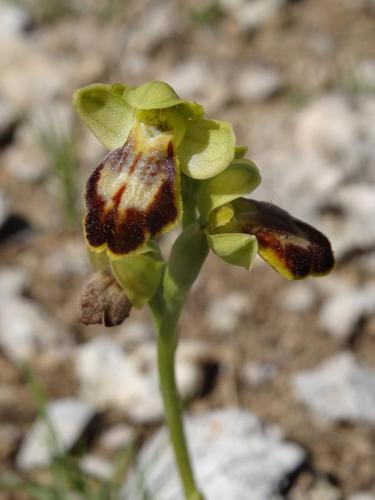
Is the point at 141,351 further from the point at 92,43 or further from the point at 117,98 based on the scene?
the point at 92,43

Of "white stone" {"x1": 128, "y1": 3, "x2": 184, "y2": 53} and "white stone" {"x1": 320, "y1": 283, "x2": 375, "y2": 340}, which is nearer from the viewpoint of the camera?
"white stone" {"x1": 320, "y1": 283, "x2": 375, "y2": 340}

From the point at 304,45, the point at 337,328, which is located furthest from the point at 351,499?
the point at 304,45

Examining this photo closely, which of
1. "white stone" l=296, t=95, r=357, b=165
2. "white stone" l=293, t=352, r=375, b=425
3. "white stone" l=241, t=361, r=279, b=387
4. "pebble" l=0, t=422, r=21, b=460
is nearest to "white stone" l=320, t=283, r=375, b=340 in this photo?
"white stone" l=293, t=352, r=375, b=425

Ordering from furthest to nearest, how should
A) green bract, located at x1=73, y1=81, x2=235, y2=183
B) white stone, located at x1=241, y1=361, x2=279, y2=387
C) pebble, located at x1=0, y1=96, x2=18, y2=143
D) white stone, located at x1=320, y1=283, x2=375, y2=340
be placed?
pebble, located at x1=0, y1=96, x2=18, y2=143
white stone, located at x1=320, y1=283, x2=375, y2=340
white stone, located at x1=241, y1=361, x2=279, y2=387
green bract, located at x1=73, y1=81, x2=235, y2=183

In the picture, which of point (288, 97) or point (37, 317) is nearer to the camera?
point (37, 317)

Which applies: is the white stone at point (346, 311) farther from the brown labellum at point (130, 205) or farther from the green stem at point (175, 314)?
the brown labellum at point (130, 205)

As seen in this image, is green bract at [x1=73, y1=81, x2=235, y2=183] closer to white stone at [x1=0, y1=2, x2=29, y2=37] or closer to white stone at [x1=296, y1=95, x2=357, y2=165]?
white stone at [x1=296, y1=95, x2=357, y2=165]

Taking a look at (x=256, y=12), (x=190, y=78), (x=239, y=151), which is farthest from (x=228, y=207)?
(x=256, y=12)
